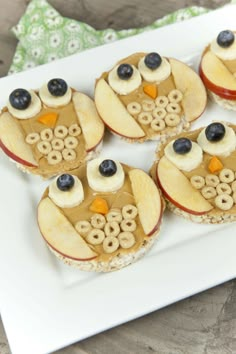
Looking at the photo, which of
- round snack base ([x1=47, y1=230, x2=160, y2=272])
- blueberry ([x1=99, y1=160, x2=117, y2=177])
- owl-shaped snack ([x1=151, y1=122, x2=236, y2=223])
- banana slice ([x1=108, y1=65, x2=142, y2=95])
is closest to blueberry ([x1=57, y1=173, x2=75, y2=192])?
blueberry ([x1=99, y1=160, x2=117, y2=177])

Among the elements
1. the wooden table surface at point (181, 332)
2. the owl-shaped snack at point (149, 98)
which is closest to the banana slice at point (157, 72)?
the owl-shaped snack at point (149, 98)

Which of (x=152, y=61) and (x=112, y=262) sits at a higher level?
(x=152, y=61)

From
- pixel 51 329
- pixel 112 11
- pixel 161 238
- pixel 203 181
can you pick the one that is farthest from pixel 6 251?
pixel 112 11

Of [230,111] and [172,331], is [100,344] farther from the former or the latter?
[230,111]

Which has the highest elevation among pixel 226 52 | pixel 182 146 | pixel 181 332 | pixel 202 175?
pixel 226 52

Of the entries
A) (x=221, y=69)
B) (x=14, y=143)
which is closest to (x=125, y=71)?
(x=221, y=69)

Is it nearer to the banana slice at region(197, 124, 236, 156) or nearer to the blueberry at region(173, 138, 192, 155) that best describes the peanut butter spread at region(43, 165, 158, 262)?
the blueberry at region(173, 138, 192, 155)

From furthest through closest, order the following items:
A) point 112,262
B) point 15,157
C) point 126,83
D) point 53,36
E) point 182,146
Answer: point 53,36
point 126,83
point 15,157
point 182,146
point 112,262

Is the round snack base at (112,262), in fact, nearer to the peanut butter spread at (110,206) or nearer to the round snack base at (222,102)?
the peanut butter spread at (110,206)

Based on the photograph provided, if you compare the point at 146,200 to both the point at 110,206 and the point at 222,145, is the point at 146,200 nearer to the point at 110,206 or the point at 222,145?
the point at 110,206
